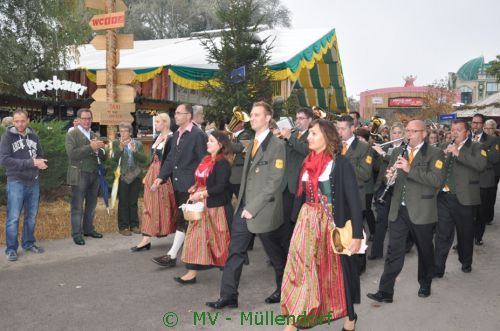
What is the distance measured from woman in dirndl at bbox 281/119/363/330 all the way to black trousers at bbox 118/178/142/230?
454cm

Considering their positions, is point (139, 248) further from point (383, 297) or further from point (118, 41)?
point (118, 41)

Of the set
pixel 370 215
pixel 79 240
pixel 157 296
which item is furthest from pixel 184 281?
pixel 370 215

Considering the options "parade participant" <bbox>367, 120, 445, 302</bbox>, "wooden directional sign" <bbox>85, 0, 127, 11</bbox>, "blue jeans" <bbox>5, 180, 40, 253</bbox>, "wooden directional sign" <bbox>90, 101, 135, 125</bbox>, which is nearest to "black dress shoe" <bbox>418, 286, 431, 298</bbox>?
"parade participant" <bbox>367, 120, 445, 302</bbox>

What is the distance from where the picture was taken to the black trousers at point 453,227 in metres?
5.97

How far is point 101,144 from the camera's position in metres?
7.09

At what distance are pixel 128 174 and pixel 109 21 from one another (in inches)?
132

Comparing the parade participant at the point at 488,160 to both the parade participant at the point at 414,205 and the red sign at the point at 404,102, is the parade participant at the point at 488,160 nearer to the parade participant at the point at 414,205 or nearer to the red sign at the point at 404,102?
the parade participant at the point at 414,205

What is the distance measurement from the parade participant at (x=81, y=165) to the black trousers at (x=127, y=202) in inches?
17.8

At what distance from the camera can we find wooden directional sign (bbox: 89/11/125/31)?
9258mm

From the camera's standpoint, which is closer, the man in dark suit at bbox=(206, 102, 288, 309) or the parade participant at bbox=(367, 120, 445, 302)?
the man in dark suit at bbox=(206, 102, 288, 309)

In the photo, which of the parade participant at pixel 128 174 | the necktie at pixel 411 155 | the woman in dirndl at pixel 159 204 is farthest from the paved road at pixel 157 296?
the necktie at pixel 411 155

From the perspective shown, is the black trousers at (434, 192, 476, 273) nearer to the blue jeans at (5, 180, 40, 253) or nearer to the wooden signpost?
the blue jeans at (5, 180, 40, 253)

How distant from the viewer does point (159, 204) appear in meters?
6.84

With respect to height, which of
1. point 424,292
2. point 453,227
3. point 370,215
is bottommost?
point 424,292
